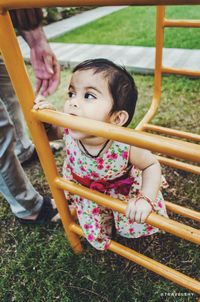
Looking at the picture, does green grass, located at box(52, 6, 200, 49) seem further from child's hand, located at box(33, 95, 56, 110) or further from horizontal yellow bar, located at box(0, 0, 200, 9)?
horizontal yellow bar, located at box(0, 0, 200, 9)

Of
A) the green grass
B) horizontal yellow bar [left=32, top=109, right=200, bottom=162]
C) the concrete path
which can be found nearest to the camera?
horizontal yellow bar [left=32, top=109, right=200, bottom=162]

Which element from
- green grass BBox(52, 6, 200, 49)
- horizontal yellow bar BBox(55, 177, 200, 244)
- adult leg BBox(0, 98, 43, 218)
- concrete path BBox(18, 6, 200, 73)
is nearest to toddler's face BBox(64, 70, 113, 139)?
horizontal yellow bar BBox(55, 177, 200, 244)

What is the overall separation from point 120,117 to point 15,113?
108 centimetres

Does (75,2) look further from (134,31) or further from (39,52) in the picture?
(134,31)

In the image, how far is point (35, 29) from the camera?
132 centimetres

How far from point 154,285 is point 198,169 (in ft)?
1.77

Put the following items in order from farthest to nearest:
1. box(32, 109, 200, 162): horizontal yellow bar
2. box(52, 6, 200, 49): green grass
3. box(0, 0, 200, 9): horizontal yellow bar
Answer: box(52, 6, 200, 49): green grass
box(32, 109, 200, 162): horizontal yellow bar
box(0, 0, 200, 9): horizontal yellow bar

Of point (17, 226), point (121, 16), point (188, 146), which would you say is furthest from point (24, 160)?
point (121, 16)

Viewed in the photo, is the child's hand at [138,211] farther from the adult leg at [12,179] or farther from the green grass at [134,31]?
the green grass at [134,31]

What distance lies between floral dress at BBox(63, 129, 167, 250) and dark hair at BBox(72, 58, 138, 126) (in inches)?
5.8

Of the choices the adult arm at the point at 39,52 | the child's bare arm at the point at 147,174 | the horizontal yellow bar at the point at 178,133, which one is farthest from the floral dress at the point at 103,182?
the horizontal yellow bar at the point at 178,133

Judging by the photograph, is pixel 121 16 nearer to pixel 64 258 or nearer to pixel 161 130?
pixel 161 130

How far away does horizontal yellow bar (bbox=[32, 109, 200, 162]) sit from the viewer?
692mm

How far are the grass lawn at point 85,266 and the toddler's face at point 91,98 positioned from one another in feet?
2.40
